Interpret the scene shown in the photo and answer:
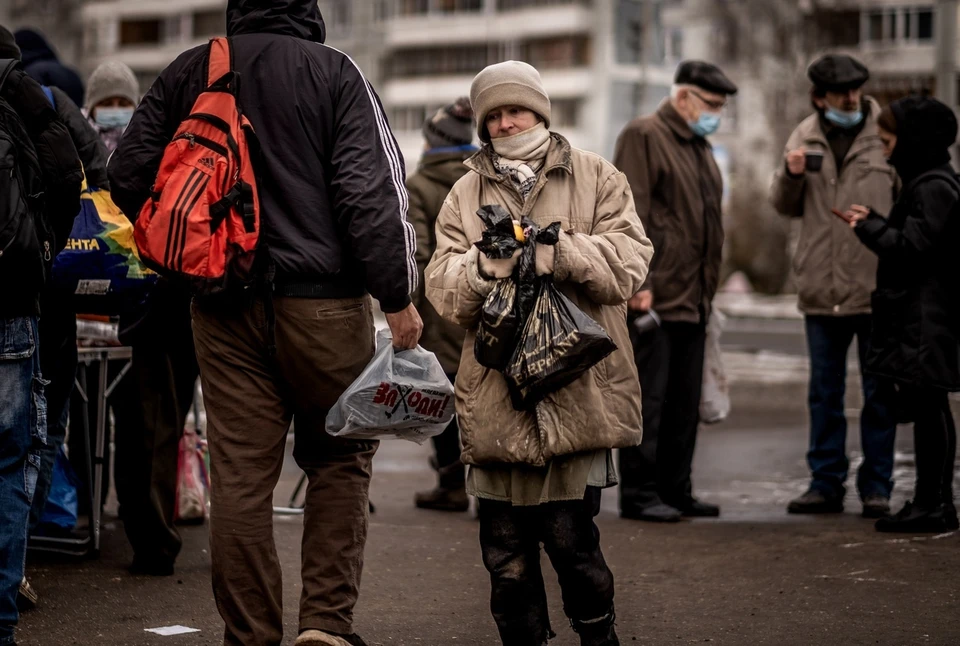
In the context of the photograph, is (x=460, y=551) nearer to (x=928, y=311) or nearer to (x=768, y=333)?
(x=928, y=311)

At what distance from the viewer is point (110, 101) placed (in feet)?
22.4

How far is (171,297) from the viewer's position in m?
5.85

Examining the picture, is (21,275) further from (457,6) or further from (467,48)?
(457,6)

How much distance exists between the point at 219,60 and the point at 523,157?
1.00 metres

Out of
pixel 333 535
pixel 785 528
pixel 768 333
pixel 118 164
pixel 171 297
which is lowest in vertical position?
pixel 768 333

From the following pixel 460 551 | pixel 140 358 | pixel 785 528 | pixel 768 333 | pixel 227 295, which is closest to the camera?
pixel 227 295

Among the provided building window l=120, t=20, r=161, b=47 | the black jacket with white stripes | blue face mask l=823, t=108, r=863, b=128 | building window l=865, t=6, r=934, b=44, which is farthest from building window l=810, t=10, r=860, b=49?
the black jacket with white stripes

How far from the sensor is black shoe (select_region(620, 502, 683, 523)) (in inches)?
288

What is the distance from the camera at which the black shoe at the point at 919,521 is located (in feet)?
22.5

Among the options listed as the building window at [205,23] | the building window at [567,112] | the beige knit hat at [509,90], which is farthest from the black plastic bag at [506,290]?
the building window at [205,23]

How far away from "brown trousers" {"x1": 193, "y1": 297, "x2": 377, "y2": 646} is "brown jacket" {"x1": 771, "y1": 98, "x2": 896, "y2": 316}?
366 centimetres

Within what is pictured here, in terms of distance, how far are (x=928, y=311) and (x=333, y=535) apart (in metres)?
3.45

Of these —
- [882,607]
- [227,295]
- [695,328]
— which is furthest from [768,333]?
[227,295]

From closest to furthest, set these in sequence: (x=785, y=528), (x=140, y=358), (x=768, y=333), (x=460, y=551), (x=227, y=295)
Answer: (x=227, y=295) → (x=140, y=358) → (x=460, y=551) → (x=785, y=528) → (x=768, y=333)
